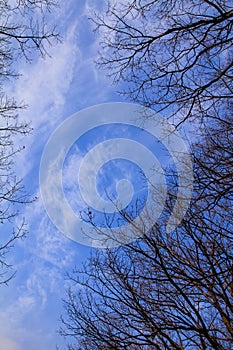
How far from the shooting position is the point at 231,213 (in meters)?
4.35

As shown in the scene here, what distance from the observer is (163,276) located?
4.46 m

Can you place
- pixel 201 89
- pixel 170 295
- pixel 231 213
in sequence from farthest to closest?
pixel 170 295 → pixel 231 213 → pixel 201 89

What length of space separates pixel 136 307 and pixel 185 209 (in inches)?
62.8

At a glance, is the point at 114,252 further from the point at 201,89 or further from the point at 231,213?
the point at 201,89

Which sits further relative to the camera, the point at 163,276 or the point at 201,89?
the point at 163,276

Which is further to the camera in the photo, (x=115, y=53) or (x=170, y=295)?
(x=170, y=295)

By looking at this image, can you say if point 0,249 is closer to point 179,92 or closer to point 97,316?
point 97,316

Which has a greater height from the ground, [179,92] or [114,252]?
[179,92]

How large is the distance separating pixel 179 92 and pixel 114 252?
2.72 metres

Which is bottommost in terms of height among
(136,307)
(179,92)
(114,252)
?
(136,307)

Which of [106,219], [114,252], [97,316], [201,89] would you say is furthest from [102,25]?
[97,316]

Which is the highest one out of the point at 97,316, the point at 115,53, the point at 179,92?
the point at 115,53

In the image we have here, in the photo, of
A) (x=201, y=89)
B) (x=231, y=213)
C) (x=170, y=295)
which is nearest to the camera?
(x=201, y=89)

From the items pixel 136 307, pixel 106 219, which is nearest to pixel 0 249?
pixel 106 219
